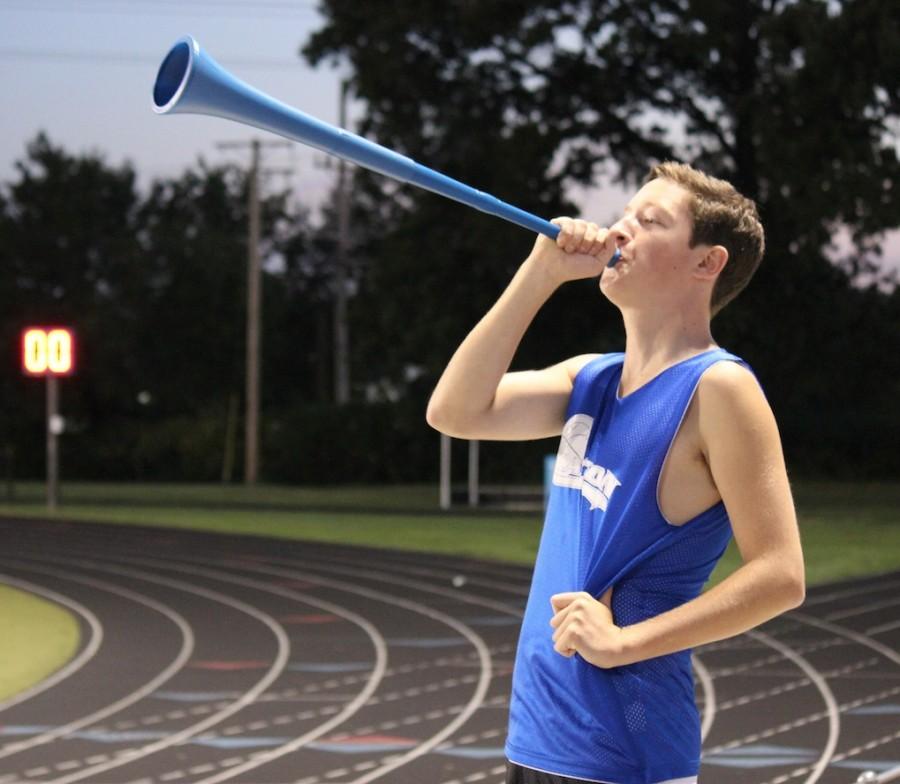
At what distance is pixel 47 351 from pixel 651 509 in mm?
23617

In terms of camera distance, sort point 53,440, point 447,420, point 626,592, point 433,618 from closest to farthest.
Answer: point 626,592 < point 447,420 < point 433,618 < point 53,440

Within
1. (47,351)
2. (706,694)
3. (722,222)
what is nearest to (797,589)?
(722,222)

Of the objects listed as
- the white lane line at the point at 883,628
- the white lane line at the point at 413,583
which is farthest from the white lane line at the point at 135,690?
the white lane line at the point at 883,628

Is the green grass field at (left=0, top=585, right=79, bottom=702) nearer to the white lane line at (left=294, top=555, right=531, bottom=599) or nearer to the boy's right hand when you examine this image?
the white lane line at (left=294, top=555, right=531, bottom=599)

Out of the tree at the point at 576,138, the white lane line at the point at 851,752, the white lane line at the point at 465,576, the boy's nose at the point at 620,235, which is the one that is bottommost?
the white lane line at the point at 465,576

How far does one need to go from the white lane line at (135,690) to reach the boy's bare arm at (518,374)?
539 centimetres

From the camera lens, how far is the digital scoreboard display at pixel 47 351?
24.7 m

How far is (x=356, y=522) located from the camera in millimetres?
21969

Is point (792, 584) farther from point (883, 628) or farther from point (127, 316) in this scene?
point (127, 316)

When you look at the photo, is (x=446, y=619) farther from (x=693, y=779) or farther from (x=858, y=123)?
(x=858, y=123)

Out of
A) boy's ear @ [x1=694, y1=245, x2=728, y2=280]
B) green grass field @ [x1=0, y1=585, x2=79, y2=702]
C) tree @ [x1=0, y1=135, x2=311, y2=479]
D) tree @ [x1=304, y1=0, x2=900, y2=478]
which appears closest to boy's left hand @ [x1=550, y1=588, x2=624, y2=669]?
boy's ear @ [x1=694, y1=245, x2=728, y2=280]

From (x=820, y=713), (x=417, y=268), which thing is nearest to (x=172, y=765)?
(x=820, y=713)

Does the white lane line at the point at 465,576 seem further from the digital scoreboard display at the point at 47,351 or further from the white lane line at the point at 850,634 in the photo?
the digital scoreboard display at the point at 47,351

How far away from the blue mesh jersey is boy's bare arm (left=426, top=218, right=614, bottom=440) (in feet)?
0.70
